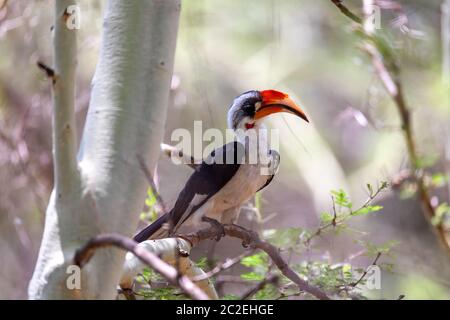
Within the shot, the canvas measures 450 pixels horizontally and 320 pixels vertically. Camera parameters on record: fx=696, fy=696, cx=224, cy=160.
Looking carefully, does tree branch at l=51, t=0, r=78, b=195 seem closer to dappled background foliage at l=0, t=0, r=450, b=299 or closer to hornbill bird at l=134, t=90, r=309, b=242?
dappled background foliage at l=0, t=0, r=450, b=299

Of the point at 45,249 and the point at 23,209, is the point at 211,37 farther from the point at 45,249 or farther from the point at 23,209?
the point at 45,249

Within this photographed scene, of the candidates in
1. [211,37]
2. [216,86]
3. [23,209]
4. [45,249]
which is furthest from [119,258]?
[211,37]


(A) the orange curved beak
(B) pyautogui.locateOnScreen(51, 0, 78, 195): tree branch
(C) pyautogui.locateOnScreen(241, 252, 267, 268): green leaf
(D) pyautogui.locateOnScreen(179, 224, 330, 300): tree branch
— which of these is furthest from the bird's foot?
(B) pyautogui.locateOnScreen(51, 0, 78, 195): tree branch

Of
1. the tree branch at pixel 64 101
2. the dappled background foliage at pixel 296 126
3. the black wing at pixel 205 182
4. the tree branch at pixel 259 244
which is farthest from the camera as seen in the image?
the dappled background foliage at pixel 296 126

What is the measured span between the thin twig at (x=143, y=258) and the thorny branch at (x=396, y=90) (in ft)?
4.35

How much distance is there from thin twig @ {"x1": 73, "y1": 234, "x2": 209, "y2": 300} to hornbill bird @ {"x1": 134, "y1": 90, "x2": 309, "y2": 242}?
1357 mm

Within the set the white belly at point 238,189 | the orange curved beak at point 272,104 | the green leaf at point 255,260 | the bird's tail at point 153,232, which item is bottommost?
the green leaf at point 255,260

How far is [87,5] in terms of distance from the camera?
5.26 meters

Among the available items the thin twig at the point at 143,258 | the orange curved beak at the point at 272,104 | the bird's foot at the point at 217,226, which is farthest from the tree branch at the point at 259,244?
the thin twig at the point at 143,258

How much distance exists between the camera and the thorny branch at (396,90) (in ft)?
10.3

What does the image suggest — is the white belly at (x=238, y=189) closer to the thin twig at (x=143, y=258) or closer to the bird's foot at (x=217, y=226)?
the bird's foot at (x=217, y=226)

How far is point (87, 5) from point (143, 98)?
11.1 ft
